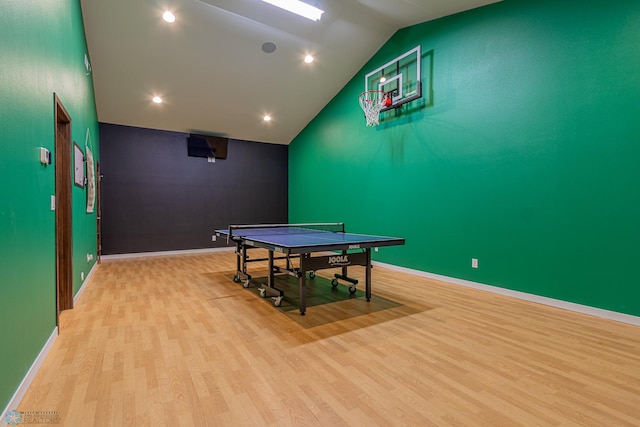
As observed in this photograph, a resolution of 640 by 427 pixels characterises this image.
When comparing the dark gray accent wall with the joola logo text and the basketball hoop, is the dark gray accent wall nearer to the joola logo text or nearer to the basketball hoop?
the basketball hoop

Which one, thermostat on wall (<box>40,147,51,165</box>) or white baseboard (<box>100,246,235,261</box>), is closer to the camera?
thermostat on wall (<box>40,147,51,165</box>)

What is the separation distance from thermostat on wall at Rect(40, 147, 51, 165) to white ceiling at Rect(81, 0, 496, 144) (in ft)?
9.90

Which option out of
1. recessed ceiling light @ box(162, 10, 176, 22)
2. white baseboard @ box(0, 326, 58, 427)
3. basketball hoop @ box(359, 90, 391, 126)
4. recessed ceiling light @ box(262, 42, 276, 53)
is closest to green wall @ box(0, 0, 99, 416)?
white baseboard @ box(0, 326, 58, 427)

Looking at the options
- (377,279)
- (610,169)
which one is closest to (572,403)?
(610,169)

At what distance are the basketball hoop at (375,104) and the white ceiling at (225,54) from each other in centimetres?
66

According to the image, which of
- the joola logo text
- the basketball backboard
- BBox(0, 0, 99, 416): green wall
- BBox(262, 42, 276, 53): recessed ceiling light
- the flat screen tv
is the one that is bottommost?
the joola logo text

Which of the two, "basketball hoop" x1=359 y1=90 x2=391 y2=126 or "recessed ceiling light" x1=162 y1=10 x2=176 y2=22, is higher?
"recessed ceiling light" x1=162 y1=10 x2=176 y2=22

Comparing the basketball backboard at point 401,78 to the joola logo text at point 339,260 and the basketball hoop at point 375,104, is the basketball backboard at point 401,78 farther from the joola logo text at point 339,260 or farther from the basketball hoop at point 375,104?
the joola logo text at point 339,260

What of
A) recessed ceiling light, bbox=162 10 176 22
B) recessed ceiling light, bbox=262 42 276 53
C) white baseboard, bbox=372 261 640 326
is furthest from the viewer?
recessed ceiling light, bbox=262 42 276 53

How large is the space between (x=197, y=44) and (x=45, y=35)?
3042mm

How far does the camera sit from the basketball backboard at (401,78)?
191 inches

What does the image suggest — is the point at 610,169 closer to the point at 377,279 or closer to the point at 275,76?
the point at 377,279

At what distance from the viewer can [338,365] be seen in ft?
6.98

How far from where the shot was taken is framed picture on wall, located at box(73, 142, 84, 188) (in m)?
3.48
